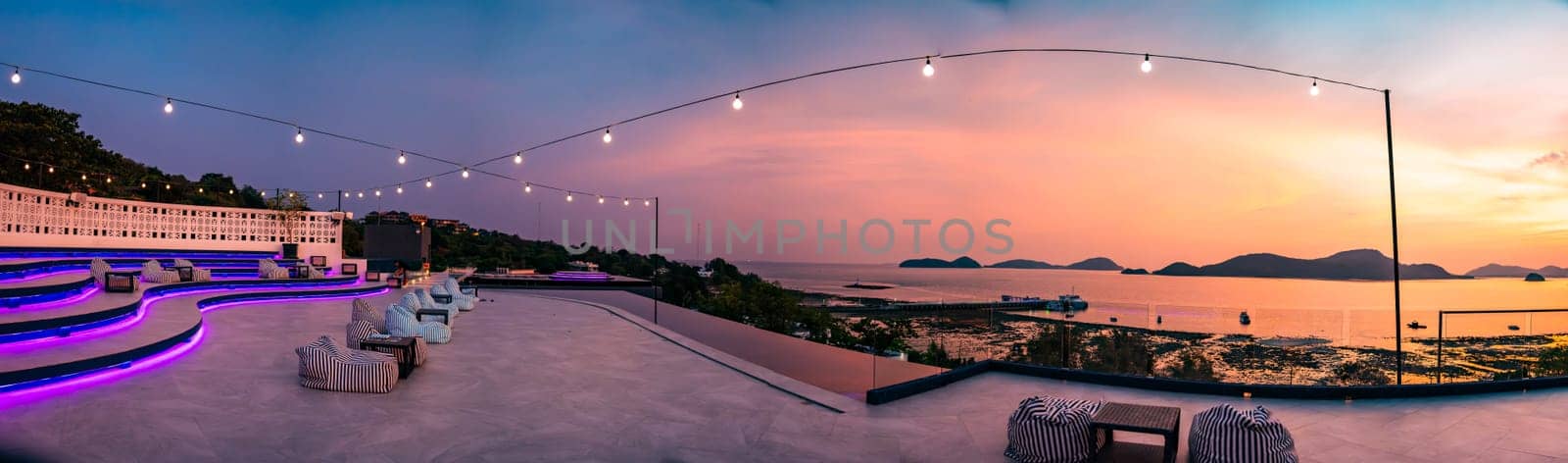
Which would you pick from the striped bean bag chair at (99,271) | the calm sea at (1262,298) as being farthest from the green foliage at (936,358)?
the striped bean bag chair at (99,271)

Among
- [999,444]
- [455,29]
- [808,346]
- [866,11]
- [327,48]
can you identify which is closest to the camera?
[999,444]

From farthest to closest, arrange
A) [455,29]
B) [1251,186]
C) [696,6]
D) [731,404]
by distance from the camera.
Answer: [1251,186]
[455,29]
[696,6]
[731,404]

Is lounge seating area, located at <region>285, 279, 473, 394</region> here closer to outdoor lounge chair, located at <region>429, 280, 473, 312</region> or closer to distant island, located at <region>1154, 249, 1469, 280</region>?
outdoor lounge chair, located at <region>429, 280, 473, 312</region>

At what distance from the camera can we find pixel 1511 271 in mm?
35469

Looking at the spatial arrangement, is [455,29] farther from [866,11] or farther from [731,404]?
[731,404]

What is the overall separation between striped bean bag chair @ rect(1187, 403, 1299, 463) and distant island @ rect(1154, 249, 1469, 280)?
48.8m

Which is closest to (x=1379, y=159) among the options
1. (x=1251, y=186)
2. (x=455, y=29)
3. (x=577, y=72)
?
(x=1251, y=186)

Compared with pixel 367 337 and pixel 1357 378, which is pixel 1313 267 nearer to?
pixel 1357 378

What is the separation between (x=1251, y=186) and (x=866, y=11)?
1669cm

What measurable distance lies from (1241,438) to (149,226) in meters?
26.6

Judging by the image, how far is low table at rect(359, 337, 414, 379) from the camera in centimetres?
740

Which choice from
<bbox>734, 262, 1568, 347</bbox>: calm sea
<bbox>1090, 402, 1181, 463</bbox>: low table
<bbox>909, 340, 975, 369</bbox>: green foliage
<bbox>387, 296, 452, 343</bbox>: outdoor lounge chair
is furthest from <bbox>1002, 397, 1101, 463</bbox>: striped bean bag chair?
<bbox>387, 296, 452, 343</bbox>: outdoor lounge chair

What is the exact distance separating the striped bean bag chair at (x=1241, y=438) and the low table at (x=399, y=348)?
7.12 meters

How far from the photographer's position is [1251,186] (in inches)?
915
